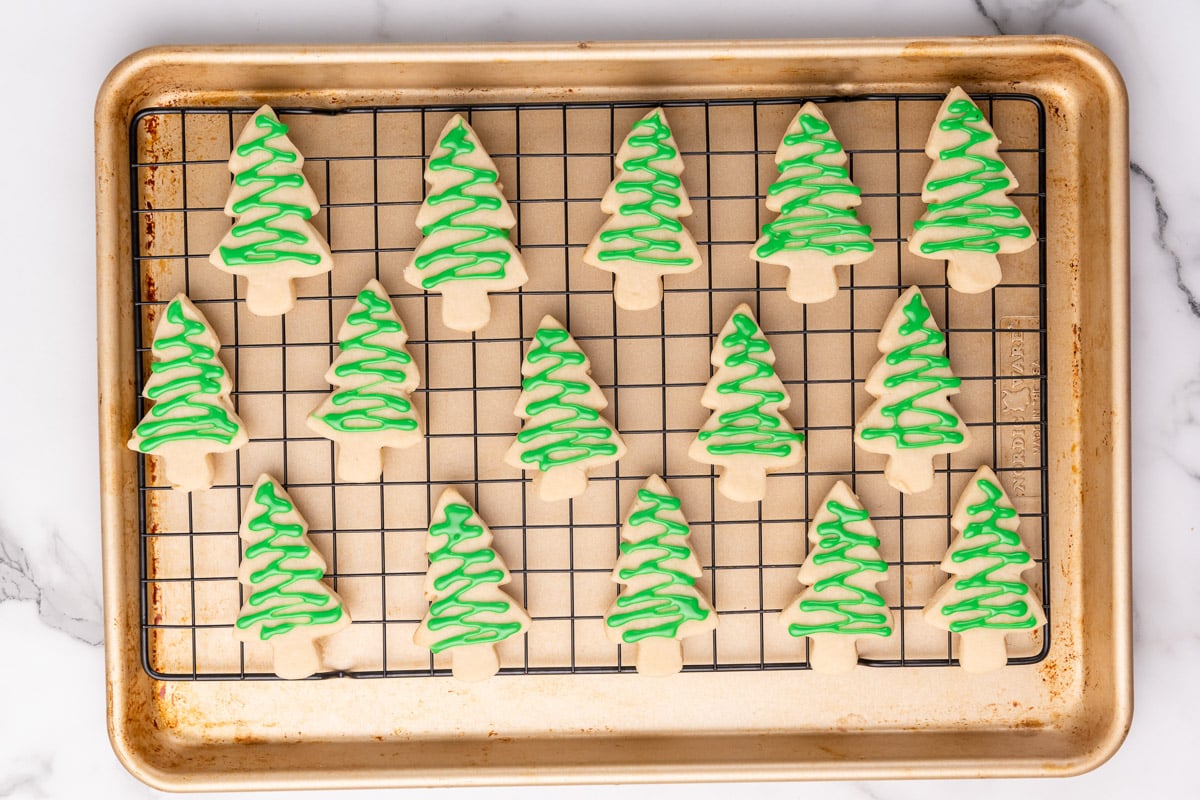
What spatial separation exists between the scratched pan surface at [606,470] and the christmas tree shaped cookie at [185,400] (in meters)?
0.05

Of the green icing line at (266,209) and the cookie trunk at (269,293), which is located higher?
the green icing line at (266,209)

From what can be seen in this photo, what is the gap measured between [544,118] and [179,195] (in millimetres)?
517

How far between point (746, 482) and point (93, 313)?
939 mm

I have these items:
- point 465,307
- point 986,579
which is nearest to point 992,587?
point 986,579

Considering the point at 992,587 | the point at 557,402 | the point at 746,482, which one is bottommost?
the point at 992,587

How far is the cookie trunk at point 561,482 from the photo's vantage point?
1.13 meters

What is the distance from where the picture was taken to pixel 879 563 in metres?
1.14

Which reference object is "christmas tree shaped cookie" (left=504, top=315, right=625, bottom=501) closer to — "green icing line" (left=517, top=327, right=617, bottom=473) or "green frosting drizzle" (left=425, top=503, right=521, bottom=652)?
"green icing line" (left=517, top=327, right=617, bottom=473)

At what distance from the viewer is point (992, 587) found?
1.13 metres

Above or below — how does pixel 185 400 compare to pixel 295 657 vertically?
above

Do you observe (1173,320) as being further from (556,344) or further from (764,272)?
(556,344)

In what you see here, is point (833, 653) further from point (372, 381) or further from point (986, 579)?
point (372, 381)

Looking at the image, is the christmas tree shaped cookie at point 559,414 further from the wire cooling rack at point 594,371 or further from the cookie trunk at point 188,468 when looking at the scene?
the cookie trunk at point 188,468

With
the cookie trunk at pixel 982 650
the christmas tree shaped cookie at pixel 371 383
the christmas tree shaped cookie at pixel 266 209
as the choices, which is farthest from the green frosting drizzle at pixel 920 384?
the christmas tree shaped cookie at pixel 266 209
